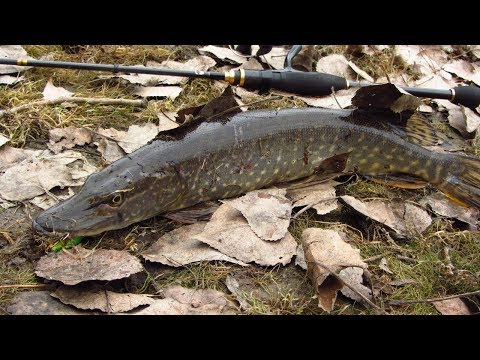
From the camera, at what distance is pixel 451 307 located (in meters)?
2.66

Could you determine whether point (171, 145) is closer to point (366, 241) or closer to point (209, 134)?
point (209, 134)

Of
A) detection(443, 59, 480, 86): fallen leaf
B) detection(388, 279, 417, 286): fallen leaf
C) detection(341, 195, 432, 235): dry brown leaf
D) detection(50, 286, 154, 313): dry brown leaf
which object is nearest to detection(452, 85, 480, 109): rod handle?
detection(443, 59, 480, 86): fallen leaf

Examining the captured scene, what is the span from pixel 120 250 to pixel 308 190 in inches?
48.3

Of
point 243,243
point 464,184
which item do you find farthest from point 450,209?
point 243,243

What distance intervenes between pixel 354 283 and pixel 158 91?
2261 mm

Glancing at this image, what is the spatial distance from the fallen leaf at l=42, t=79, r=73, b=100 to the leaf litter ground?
14mm

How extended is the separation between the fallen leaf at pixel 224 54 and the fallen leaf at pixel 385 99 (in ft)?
5.07

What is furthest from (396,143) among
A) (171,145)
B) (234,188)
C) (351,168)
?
(171,145)

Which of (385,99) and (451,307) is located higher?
(385,99)

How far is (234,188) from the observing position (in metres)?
3.26

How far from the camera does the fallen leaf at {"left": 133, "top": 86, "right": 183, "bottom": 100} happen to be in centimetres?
413

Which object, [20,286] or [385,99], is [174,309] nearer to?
[20,286]

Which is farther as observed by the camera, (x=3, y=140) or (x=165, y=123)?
(x=165, y=123)

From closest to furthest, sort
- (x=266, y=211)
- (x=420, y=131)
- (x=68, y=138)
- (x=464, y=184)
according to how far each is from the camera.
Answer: (x=266, y=211), (x=464, y=184), (x=68, y=138), (x=420, y=131)
